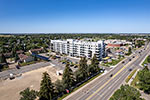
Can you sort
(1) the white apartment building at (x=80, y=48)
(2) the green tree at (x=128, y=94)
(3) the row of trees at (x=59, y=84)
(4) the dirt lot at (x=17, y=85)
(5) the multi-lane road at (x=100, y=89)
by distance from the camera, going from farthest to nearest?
(1) the white apartment building at (x=80, y=48), (4) the dirt lot at (x=17, y=85), (5) the multi-lane road at (x=100, y=89), (3) the row of trees at (x=59, y=84), (2) the green tree at (x=128, y=94)

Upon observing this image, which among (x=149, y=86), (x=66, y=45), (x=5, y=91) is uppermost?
(x=66, y=45)

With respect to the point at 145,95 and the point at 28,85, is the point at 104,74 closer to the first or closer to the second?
the point at 145,95

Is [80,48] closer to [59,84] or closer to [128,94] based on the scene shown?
[59,84]

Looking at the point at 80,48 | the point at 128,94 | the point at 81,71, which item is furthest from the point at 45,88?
the point at 80,48

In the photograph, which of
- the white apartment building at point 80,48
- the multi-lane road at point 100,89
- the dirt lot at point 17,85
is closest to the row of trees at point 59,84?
the multi-lane road at point 100,89

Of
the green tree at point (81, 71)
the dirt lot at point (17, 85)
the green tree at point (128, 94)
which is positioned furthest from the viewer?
the green tree at point (81, 71)

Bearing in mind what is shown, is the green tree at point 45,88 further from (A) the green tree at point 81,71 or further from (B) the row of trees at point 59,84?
(A) the green tree at point 81,71

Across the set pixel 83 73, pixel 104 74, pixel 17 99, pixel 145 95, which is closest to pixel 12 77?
pixel 17 99

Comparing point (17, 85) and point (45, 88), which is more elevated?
point (45, 88)

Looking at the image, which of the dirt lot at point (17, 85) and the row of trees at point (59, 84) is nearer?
the row of trees at point (59, 84)
